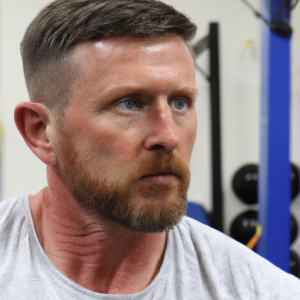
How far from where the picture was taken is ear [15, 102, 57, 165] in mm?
899

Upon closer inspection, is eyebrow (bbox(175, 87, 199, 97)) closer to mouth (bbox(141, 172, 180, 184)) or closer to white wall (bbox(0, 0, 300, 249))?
mouth (bbox(141, 172, 180, 184))

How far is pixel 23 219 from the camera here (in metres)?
0.96

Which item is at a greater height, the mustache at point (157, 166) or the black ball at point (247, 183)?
the mustache at point (157, 166)

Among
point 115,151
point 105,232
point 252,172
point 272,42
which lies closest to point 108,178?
point 115,151

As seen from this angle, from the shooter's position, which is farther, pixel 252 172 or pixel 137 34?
pixel 252 172

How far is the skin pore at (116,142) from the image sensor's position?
30.9 inches

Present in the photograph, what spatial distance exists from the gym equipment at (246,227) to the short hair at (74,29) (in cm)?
221

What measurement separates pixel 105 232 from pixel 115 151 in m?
0.24

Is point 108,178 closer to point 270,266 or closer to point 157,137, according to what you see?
point 157,137

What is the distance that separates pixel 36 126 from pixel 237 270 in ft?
2.12

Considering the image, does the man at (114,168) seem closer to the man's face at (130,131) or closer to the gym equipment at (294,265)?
the man's face at (130,131)

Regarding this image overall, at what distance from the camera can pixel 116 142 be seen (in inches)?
31.1

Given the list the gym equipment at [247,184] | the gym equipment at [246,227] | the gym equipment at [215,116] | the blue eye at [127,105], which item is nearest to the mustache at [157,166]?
the blue eye at [127,105]

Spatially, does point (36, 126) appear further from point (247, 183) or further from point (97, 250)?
point (247, 183)
